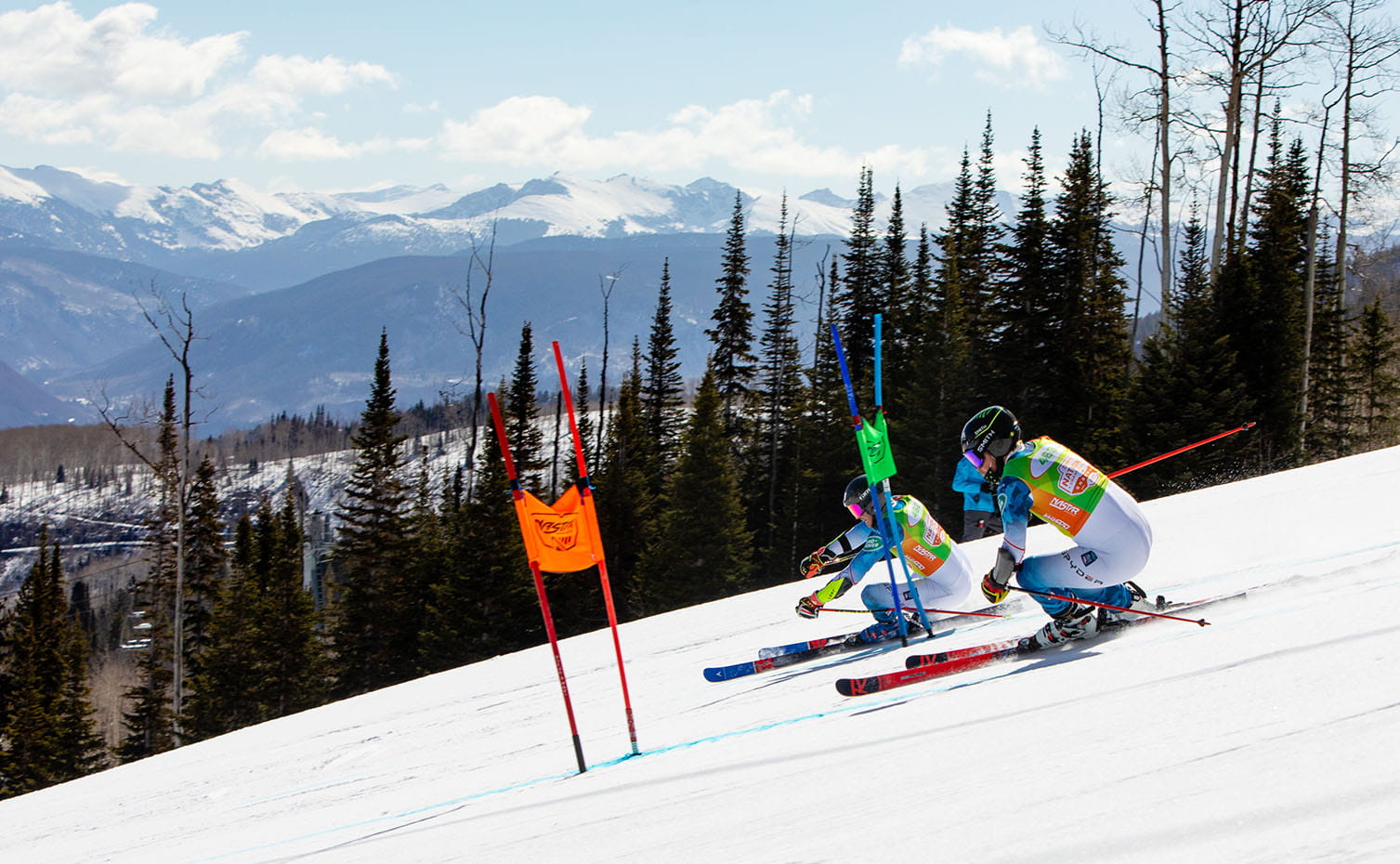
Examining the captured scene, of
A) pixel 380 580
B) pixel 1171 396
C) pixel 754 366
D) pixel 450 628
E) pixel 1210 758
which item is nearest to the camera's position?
pixel 1210 758

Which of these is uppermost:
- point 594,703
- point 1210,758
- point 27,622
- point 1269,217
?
point 1269,217

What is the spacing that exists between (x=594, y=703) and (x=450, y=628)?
30117 millimetres

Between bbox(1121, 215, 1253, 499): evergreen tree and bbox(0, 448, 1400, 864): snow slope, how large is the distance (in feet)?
49.2

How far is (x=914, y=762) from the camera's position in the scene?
4.72 metres

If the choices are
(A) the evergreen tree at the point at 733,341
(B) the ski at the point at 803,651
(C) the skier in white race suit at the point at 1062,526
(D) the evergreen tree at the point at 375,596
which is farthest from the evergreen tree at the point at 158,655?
(C) the skier in white race suit at the point at 1062,526

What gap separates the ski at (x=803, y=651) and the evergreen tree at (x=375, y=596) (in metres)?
34.9

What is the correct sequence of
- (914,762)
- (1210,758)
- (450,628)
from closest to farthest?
(1210,758) < (914,762) < (450,628)

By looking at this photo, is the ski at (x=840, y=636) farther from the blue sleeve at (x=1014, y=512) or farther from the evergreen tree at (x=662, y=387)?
the evergreen tree at (x=662, y=387)

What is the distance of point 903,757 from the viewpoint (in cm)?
487

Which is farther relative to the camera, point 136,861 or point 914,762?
point 136,861

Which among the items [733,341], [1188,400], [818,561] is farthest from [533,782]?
[733,341]

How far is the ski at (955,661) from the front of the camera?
712 centimetres

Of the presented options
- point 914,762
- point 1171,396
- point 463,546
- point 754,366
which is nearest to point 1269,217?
point 1171,396

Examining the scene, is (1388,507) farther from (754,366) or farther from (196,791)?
(754,366)
